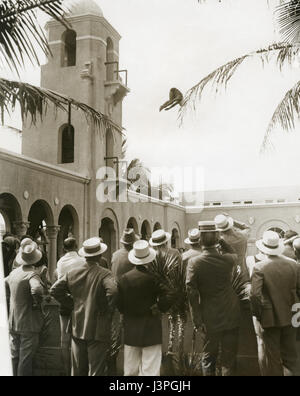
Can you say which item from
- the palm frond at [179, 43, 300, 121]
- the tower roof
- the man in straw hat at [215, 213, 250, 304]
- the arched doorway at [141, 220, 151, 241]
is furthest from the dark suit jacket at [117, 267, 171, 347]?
the tower roof

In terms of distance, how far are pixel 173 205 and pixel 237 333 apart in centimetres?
114

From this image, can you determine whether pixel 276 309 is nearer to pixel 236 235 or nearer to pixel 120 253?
pixel 236 235

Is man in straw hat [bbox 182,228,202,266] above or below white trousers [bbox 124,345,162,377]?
above

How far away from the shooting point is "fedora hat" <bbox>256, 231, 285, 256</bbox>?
3.33 m

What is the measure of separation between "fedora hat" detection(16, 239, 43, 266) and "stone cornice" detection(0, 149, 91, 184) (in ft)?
2.13

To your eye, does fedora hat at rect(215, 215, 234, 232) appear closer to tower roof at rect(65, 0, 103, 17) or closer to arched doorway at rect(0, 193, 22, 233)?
arched doorway at rect(0, 193, 22, 233)

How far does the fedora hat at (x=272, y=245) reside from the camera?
333cm

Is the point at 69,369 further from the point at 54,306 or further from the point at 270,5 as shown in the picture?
the point at 270,5

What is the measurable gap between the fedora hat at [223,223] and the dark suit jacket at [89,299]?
95cm

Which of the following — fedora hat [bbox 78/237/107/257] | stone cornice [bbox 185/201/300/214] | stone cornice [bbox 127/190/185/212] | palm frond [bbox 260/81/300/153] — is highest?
palm frond [bbox 260/81/300/153]

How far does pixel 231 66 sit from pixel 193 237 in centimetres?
143

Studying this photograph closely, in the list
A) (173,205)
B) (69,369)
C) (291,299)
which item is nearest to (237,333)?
(291,299)

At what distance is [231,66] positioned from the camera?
12.1ft

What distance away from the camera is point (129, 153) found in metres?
3.97
